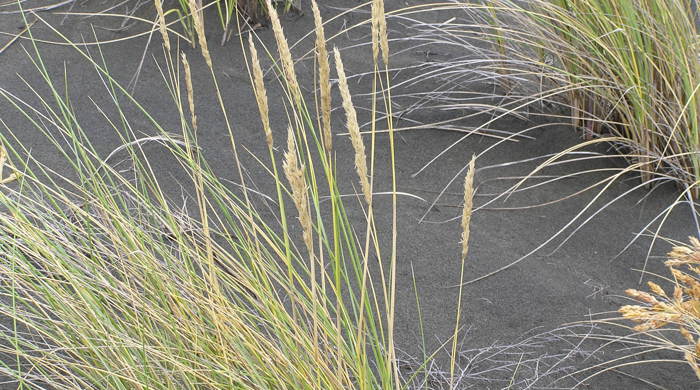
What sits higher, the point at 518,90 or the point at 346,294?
the point at 518,90

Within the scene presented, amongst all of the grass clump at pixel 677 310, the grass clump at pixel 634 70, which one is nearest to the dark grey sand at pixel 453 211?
the grass clump at pixel 634 70

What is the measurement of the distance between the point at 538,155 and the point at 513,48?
0.52 meters

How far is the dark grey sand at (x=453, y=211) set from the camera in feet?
7.23

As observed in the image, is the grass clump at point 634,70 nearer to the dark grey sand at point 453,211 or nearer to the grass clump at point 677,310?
the dark grey sand at point 453,211

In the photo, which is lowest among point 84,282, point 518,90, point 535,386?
point 535,386

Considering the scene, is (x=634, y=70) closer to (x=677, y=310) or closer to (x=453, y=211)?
(x=453, y=211)

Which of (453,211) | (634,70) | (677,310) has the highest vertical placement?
(634,70)

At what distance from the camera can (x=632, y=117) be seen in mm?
2629

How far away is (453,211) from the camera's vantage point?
2.62m

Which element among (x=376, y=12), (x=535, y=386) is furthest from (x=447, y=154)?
(x=376, y=12)

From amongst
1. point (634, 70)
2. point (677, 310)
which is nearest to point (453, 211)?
Answer: point (634, 70)

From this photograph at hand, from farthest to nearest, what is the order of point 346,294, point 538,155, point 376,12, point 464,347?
point 538,155 → point 346,294 → point 464,347 → point 376,12

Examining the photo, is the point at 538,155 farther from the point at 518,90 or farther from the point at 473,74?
the point at 473,74

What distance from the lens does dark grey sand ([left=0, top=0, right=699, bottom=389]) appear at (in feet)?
7.23
